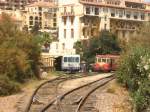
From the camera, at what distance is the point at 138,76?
27.2 m

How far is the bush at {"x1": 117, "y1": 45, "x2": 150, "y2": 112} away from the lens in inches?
850

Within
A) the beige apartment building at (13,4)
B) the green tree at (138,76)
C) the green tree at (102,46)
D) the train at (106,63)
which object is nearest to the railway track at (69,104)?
the green tree at (138,76)

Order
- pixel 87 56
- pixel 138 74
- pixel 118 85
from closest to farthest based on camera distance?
pixel 138 74 < pixel 118 85 < pixel 87 56

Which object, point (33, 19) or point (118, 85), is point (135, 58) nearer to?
point (118, 85)

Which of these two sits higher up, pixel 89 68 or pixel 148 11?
pixel 148 11

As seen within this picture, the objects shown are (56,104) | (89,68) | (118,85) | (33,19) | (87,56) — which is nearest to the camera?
(56,104)

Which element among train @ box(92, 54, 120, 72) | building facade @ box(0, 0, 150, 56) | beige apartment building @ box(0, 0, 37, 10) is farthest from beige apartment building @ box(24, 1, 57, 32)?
train @ box(92, 54, 120, 72)

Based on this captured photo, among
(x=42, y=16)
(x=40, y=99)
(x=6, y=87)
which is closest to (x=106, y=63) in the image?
(x=6, y=87)

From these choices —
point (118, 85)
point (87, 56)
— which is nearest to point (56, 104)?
point (118, 85)

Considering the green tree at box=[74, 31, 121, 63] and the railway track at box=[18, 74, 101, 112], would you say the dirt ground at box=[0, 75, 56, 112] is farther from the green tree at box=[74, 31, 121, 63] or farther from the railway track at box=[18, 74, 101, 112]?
the green tree at box=[74, 31, 121, 63]

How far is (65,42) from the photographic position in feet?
325

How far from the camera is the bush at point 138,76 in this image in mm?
21584

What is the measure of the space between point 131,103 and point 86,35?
247 feet

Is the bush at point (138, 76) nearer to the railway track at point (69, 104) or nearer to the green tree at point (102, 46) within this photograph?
A: the railway track at point (69, 104)
